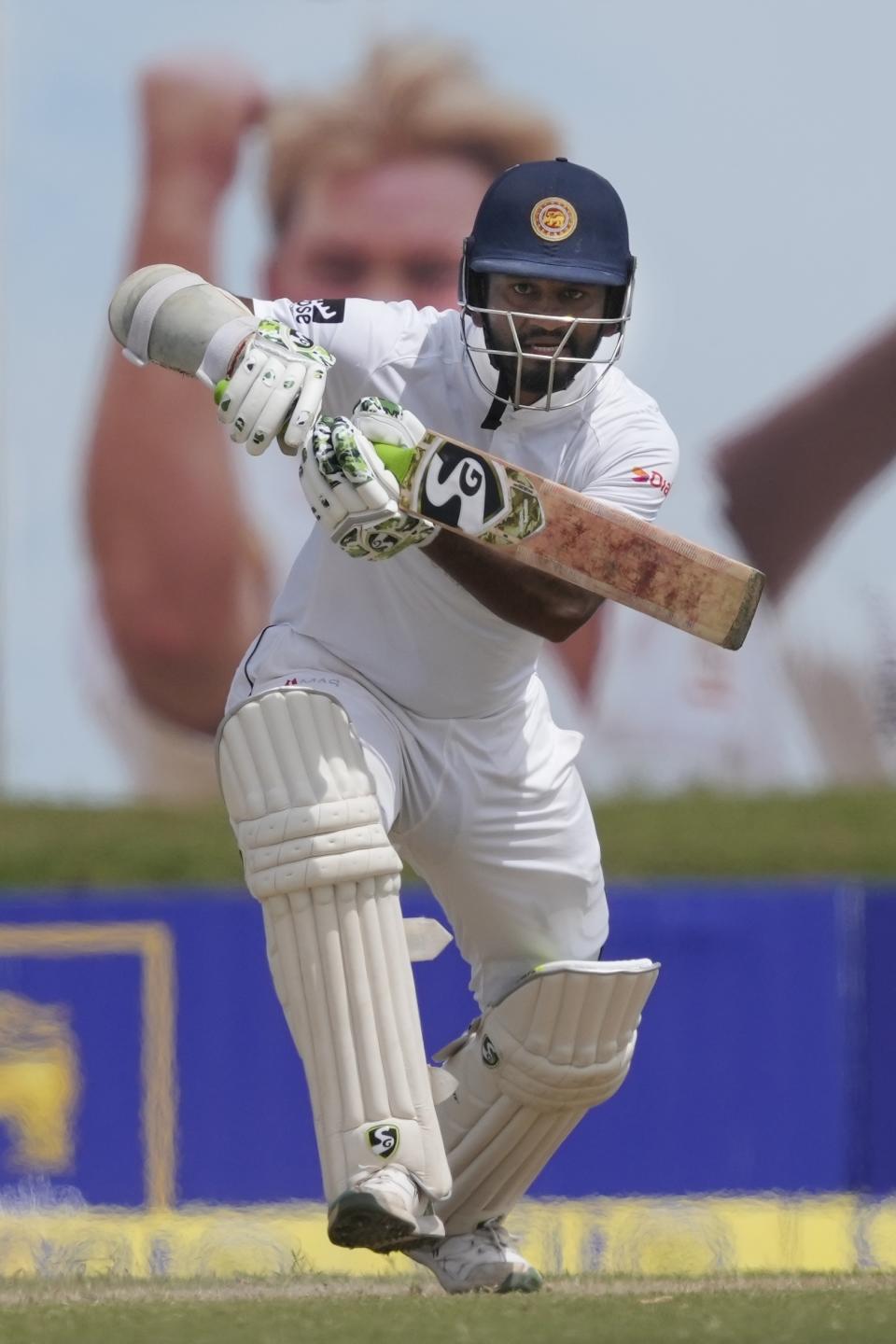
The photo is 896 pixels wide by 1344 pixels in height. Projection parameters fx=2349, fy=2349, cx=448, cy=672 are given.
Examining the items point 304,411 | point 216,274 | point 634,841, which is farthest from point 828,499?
point 304,411

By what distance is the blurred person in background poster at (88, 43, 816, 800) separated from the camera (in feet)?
31.1

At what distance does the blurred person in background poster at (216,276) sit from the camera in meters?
9.48

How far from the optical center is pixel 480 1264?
3.66 m

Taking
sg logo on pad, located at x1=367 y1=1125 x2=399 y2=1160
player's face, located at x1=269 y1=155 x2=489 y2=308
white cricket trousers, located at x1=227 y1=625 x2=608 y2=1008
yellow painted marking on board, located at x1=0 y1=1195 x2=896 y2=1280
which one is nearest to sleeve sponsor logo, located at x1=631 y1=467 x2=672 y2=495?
white cricket trousers, located at x1=227 y1=625 x2=608 y2=1008

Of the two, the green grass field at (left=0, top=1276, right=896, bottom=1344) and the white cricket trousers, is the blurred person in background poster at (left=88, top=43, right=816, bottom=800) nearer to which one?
the white cricket trousers

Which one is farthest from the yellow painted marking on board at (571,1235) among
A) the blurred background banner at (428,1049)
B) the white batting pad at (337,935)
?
the white batting pad at (337,935)

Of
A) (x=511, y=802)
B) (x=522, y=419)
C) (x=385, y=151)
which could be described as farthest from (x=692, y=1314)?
(x=385, y=151)

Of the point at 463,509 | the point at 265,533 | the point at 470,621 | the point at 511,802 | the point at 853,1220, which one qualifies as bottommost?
the point at 853,1220

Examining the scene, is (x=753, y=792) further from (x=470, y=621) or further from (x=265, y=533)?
(x=470, y=621)

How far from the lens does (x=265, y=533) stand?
9.45 m

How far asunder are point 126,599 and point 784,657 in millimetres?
2655

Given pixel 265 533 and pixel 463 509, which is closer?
pixel 463 509

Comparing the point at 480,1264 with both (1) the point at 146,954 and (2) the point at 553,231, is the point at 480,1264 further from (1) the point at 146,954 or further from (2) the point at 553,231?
(1) the point at 146,954

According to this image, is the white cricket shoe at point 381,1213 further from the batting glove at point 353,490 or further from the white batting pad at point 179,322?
the white batting pad at point 179,322
